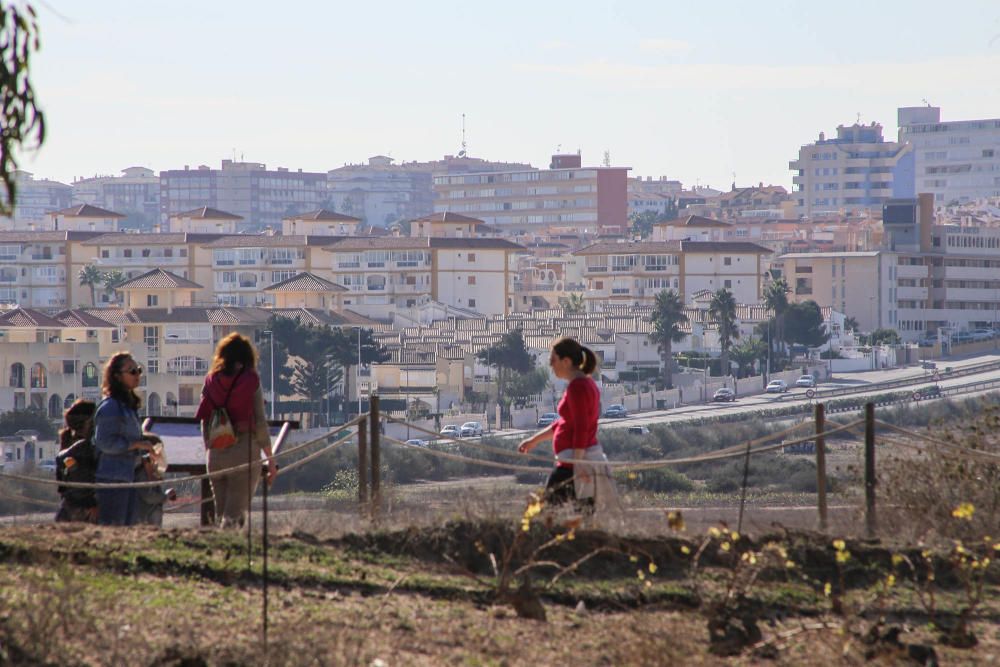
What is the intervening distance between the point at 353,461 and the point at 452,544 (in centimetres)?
3026

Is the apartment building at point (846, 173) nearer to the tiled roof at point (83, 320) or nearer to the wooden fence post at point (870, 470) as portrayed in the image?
the tiled roof at point (83, 320)

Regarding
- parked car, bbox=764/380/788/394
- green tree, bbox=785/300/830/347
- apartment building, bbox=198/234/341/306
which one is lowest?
parked car, bbox=764/380/788/394

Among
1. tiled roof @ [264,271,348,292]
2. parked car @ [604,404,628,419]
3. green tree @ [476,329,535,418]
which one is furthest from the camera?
tiled roof @ [264,271,348,292]

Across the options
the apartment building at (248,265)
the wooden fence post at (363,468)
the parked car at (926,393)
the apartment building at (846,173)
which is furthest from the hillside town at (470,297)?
the wooden fence post at (363,468)

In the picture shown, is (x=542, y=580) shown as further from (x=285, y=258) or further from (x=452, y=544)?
(x=285, y=258)

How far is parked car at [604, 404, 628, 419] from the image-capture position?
6228 centimetres

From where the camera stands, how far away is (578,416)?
8.15 m

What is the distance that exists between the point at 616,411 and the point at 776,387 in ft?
33.6

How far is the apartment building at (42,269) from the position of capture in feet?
333

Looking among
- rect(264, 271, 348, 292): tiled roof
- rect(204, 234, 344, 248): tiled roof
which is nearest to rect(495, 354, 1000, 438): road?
rect(264, 271, 348, 292): tiled roof

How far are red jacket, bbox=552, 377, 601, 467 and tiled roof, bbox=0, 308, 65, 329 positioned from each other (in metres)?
59.5

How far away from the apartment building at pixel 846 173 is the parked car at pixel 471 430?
386ft

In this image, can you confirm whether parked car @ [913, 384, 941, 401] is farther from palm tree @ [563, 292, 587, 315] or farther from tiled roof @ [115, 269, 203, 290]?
tiled roof @ [115, 269, 203, 290]

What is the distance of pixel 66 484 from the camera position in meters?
8.30
